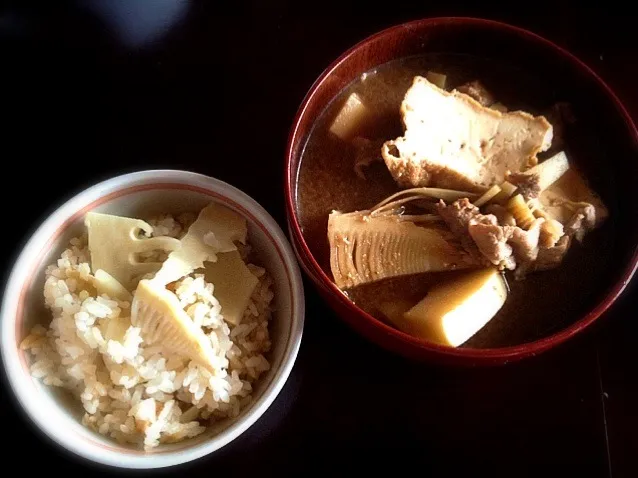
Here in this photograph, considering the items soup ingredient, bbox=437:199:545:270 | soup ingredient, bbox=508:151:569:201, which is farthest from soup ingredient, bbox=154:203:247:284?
soup ingredient, bbox=508:151:569:201

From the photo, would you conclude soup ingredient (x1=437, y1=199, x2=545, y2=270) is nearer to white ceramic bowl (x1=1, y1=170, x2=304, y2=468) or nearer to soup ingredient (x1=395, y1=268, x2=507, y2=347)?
soup ingredient (x1=395, y1=268, x2=507, y2=347)

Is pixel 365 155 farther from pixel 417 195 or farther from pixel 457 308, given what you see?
pixel 457 308

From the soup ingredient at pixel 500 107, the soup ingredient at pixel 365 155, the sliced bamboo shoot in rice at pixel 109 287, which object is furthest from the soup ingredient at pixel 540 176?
the sliced bamboo shoot in rice at pixel 109 287

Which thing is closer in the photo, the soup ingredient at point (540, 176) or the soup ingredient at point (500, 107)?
the soup ingredient at point (540, 176)

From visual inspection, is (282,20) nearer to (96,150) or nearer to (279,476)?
(96,150)

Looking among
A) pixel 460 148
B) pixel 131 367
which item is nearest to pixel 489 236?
pixel 460 148

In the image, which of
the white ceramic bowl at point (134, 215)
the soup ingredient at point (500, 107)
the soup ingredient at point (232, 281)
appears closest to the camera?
the white ceramic bowl at point (134, 215)

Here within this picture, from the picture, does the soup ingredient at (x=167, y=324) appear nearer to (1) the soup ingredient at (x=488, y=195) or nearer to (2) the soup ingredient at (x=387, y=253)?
(2) the soup ingredient at (x=387, y=253)
